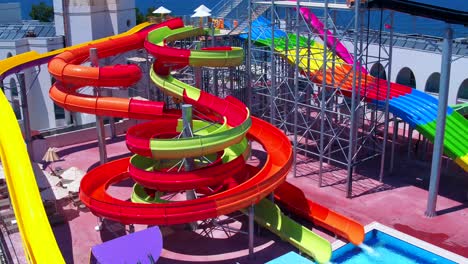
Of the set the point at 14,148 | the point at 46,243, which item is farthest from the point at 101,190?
the point at 46,243

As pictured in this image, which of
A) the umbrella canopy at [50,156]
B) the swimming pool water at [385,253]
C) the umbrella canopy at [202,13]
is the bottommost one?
the swimming pool water at [385,253]

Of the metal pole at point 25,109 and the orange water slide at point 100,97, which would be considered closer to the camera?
the orange water slide at point 100,97

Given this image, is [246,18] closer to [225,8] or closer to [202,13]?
[202,13]

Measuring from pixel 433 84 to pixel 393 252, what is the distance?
14612mm

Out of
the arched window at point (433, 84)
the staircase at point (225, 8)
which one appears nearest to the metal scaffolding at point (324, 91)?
the staircase at point (225, 8)

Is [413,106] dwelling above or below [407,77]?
above

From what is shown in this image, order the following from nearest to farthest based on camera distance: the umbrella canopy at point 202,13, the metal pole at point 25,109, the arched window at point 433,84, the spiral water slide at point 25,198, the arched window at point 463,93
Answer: the spiral water slide at point 25,198 < the metal pole at point 25,109 < the arched window at point 463,93 < the umbrella canopy at point 202,13 < the arched window at point 433,84

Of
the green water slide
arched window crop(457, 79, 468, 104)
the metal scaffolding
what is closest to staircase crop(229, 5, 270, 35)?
the metal scaffolding

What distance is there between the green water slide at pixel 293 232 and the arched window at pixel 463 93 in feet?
48.1

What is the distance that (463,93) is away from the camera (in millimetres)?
27766

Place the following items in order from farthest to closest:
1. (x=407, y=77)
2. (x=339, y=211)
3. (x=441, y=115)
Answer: (x=407, y=77), (x=339, y=211), (x=441, y=115)

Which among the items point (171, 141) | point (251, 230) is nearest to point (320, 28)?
point (251, 230)

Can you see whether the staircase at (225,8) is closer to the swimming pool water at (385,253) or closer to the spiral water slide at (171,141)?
the spiral water slide at (171,141)

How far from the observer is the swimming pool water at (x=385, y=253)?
654 inches
